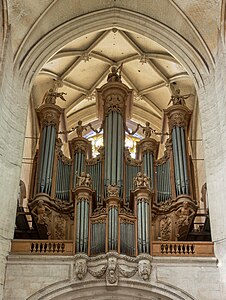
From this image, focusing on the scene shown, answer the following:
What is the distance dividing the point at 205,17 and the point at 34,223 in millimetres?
6964

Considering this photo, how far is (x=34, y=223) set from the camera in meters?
14.7

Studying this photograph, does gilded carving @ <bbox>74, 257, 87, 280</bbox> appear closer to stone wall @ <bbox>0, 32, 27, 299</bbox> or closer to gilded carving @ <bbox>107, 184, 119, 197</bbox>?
stone wall @ <bbox>0, 32, 27, 299</bbox>

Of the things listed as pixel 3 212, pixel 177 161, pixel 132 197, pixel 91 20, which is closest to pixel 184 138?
pixel 177 161

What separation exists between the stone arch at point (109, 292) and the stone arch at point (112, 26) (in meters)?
5.78

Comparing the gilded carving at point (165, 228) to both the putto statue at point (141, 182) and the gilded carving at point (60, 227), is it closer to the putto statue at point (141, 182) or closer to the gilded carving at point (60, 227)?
the putto statue at point (141, 182)

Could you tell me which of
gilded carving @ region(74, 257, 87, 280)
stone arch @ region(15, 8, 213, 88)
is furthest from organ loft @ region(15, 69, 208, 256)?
stone arch @ region(15, 8, 213, 88)

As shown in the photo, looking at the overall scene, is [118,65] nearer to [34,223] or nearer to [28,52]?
[28,52]

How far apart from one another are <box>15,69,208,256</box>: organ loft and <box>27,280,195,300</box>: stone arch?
0.70 metres

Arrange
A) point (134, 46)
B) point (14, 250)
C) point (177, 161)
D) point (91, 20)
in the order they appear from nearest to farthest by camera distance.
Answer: point (14, 250) → point (177, 161) → point (91, 20) → point (134, 46)

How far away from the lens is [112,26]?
675 inches

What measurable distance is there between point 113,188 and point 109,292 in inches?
93.0

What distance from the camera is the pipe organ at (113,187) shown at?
42.8 feet

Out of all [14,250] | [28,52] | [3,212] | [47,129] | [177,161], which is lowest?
[14,250]

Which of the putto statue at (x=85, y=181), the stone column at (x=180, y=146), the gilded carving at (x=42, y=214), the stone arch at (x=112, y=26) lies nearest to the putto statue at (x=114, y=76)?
the stone arch at (x=112, y=26)
